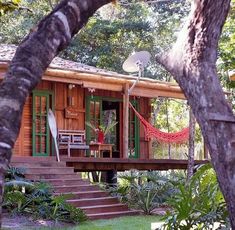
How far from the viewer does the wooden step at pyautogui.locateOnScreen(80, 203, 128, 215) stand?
9.77 m

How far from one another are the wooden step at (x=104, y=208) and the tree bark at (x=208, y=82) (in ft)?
21.3

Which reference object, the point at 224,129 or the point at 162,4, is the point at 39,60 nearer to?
the point at 224,129

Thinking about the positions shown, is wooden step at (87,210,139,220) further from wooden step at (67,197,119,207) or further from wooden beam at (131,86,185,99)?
wooden beam at (131,86,185,99)

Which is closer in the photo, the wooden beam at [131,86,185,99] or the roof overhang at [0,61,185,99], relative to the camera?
the roof overhang at [0,61,185,99]

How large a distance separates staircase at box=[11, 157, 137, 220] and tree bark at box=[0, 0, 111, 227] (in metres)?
7.09

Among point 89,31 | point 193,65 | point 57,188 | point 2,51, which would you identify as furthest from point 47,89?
point 193,65

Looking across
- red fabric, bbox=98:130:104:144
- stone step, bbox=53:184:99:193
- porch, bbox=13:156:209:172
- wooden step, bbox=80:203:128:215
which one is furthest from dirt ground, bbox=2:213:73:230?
red fabric, bbox=98:130:104:144

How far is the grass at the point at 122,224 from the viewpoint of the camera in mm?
8241

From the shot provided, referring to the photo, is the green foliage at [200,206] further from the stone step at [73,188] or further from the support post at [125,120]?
the support post at [125,120]

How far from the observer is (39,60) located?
237 centimetres

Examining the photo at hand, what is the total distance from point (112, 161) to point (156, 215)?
2.52 meters

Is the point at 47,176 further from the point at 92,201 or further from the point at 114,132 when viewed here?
the point at 114,132

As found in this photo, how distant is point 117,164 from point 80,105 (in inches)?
75.7

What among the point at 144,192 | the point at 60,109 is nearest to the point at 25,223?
the point at 144,192
